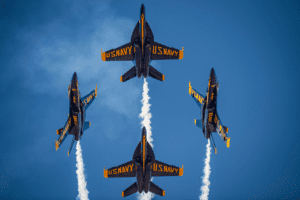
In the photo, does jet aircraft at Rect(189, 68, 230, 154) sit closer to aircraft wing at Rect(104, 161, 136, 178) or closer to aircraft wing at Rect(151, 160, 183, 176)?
aircraft wing at Rect(151, 160, 183, 176)

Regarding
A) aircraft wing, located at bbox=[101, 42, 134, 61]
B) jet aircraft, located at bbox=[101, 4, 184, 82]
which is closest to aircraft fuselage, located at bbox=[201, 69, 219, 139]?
jet aircraft, located at bbox=[101, 4, 184, 82]

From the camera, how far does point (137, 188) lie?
1598 inches

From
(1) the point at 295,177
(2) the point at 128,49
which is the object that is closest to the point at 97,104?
(2) the point at 128,49

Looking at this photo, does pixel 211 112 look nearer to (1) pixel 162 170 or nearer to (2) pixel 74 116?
(1) pixel 162 170

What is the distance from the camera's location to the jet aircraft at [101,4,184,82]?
39656 millimetres

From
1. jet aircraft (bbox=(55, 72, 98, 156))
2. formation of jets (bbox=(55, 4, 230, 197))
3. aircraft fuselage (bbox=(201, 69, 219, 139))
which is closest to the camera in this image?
jet aircraft (bbox=(55, 72, 98, 156))

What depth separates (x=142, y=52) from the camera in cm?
3988

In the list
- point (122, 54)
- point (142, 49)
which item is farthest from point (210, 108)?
point (122, 54)

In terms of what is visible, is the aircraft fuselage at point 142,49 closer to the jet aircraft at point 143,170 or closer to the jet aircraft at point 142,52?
the jet aircraft at point 142,52

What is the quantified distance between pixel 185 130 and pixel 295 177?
140 ft

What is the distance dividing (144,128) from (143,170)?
259 inches

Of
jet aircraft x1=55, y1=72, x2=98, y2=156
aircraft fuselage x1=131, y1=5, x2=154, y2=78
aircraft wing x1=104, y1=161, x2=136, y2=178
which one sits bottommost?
aircraft wing x1=104, y1=161, x2=136, y2=178

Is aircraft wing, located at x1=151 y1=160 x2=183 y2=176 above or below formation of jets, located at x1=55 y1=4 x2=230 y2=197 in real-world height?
below

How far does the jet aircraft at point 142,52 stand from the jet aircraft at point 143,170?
999 centimetres
